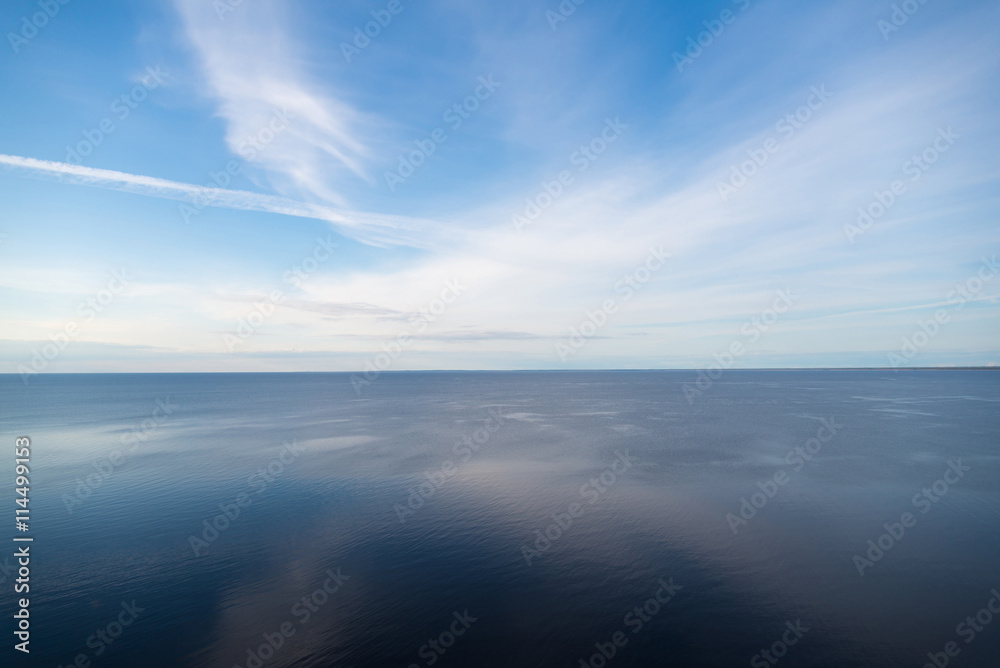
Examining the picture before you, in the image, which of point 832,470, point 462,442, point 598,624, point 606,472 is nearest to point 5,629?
point 598,624

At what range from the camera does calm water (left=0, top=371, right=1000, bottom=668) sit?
14.1m

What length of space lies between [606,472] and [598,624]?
19.6 m

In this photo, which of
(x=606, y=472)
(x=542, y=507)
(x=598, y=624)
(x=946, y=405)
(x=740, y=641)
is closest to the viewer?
(x=740, y=641)

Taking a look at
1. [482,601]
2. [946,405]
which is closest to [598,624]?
[482,601]

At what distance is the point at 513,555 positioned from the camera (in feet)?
66.3

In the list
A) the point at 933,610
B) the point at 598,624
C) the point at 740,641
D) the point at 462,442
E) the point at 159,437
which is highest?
the point at 159,437

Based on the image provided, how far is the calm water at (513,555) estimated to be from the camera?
14.1 m

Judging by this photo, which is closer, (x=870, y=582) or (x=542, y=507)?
(x=870, y=582)

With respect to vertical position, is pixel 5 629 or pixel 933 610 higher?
pixel 5 629

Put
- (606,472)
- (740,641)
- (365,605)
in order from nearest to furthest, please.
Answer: (740,641) < (365,605) < (606,472)

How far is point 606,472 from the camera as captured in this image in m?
34.0

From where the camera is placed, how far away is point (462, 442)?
156ft

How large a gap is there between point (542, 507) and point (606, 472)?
953 cm

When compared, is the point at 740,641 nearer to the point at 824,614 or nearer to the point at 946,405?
the point at 824,614
